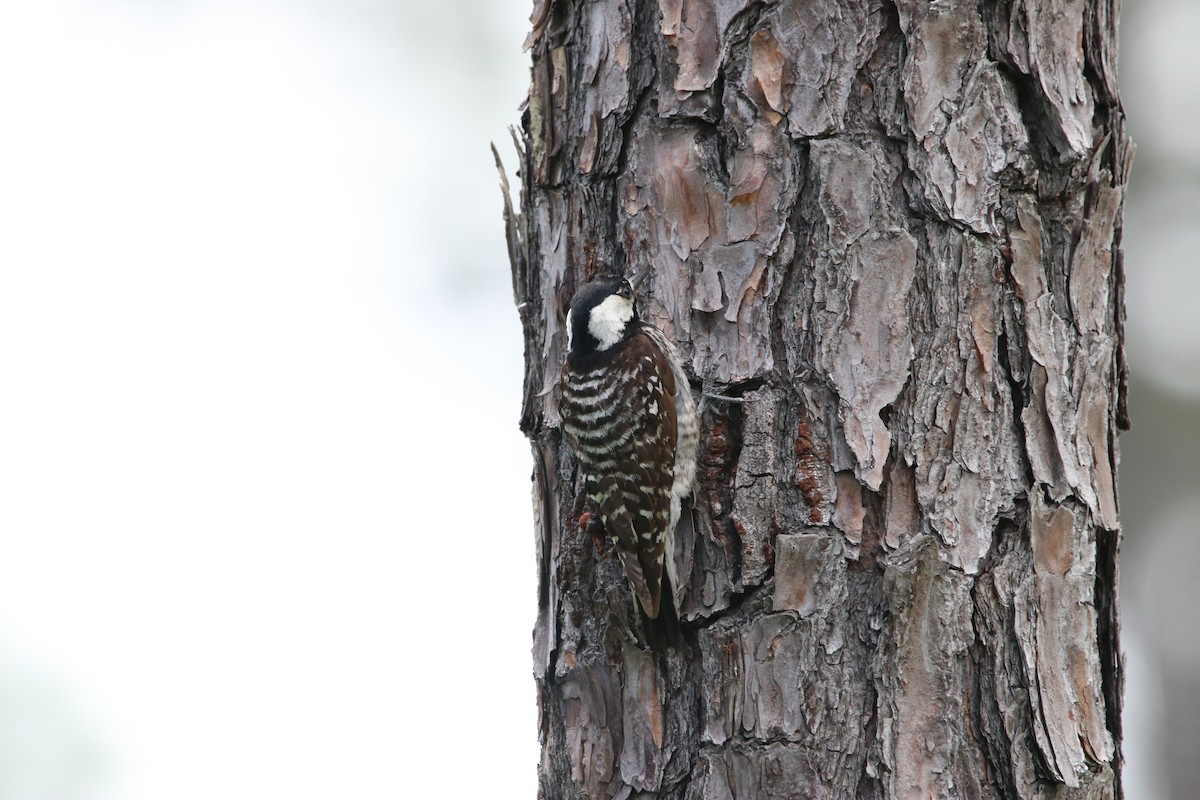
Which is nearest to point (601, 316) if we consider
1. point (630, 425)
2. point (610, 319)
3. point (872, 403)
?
point (610, 319)

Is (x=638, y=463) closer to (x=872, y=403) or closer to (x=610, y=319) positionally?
(x=610, y=319)

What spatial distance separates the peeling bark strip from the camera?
101 inches

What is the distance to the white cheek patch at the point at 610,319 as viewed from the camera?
10.5ft

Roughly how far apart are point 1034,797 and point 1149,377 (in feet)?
16.0

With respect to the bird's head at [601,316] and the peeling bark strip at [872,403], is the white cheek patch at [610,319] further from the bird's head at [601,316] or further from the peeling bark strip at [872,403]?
the peeling bark strip at [872,403]

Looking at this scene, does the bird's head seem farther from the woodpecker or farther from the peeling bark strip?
the peeling bark strip

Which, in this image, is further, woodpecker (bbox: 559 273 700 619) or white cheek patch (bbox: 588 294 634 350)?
white cheek patch (bbox: 588 294 634 350)

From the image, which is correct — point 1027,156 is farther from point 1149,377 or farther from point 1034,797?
point 1149,377

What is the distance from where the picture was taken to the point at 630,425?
3.46m

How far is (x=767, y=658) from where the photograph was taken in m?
2.65

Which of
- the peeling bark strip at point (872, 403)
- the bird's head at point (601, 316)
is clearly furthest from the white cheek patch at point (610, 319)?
the peeling bark strip at point (872, 403)

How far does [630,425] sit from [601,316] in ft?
1.24

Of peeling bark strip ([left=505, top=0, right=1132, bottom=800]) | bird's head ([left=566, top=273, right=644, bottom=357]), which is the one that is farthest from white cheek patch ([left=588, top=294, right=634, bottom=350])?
peeling bark strip ([left=505, top=0, right=1132, bottom=800])

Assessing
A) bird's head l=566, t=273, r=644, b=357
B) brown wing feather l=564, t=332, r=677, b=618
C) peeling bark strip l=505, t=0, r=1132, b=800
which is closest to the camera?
peeling bark strip l=505, t=0, r=1132, b=800
